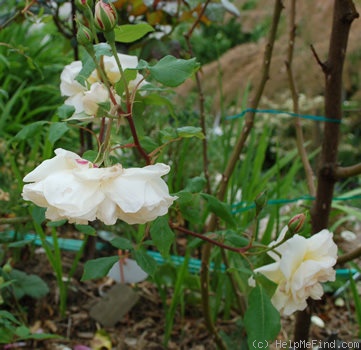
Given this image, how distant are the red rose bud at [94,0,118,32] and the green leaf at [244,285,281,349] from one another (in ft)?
1.32

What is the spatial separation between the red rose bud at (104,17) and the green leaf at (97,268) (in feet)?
1.14

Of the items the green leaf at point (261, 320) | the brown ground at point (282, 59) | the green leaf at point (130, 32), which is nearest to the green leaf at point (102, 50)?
the green leaf at point (130, 32)

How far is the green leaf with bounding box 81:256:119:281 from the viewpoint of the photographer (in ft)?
2.41

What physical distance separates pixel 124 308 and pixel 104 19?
87 cm

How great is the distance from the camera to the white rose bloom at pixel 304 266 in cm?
69

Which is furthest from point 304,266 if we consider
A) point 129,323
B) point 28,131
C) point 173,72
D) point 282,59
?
point 282,59

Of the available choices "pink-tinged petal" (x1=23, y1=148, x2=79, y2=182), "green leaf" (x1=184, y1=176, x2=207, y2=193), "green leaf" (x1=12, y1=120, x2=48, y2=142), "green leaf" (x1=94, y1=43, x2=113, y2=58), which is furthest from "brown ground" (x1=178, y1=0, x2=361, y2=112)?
"pink-tinged petal" (x1=23, y1=148, x2=79, y2=182)

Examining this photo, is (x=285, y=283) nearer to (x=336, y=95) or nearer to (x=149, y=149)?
(x=149, y=149)

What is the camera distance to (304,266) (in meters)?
0.69

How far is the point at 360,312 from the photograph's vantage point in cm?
102

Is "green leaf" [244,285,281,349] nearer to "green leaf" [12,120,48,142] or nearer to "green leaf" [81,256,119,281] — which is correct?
"green leaf" [81,256,119,281]

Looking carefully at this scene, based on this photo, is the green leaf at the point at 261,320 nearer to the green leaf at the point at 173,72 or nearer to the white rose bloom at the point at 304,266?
the white rose bloom at the point at 304,266

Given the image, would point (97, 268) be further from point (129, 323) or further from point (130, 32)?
point (129, 323)

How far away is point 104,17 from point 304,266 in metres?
0.40
